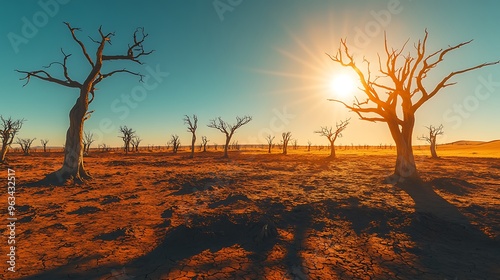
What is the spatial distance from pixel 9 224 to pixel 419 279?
1029cm

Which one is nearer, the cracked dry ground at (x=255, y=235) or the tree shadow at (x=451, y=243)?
the cracked dry ground at (x=255, y=235)

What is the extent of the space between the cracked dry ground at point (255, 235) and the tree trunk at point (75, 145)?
68.4 inches

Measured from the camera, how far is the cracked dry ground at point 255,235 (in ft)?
16.1

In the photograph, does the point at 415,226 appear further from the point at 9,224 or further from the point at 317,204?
A: the point at 9,224

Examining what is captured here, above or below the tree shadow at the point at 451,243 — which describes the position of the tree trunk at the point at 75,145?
above

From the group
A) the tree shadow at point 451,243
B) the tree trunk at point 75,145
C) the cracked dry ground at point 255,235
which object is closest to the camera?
the cracked dry ground at point 255,235

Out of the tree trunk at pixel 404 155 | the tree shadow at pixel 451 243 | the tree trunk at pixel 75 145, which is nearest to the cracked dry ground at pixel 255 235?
the tree shadow at pixel 451 243

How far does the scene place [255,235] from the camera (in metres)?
6.57

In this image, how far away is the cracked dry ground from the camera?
4.92 m

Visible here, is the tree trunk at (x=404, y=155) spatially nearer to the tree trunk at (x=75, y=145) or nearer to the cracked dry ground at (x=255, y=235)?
the cracked dry ground at (x=255, y=235)

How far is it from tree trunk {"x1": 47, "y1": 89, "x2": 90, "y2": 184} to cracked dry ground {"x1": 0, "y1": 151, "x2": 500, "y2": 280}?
174 centimetres

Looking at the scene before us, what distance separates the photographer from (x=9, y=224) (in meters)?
7.04

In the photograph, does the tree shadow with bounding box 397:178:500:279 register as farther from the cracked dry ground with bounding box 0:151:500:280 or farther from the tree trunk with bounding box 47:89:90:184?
the tree trunk with bounding box 47:89:90:184

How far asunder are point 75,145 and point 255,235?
487 inches
